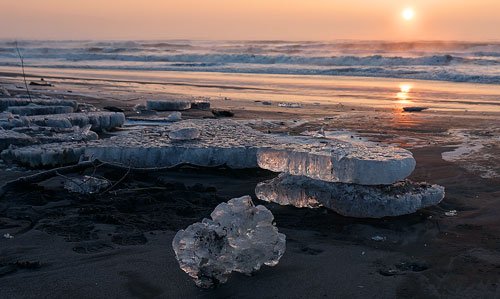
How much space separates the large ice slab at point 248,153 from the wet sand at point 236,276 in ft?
0.56

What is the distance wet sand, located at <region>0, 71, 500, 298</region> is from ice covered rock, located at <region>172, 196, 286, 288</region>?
0.24 feet

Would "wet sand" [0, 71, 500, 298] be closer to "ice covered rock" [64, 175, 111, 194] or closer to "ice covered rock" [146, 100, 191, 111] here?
"ice covered rock" [64, 175, 111, 194]

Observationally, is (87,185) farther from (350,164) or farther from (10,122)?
(10,122)

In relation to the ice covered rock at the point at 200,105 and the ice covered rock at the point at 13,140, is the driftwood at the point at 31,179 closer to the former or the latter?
the ice covered rock at the point at 13,140

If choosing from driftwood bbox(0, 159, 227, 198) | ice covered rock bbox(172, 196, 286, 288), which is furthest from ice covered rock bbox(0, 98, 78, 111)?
ice covered rock bbox(172, 196, 286, 288)

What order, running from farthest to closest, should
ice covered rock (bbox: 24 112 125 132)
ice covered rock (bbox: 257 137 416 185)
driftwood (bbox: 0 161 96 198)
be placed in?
ice covered rock (bbox: 24 112 125 132) < driftwood (bbox: 0 161 96 198) < ice covered rock (bbox: 257 137 416 185)

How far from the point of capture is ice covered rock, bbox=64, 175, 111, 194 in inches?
179

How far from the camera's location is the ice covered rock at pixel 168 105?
10.5 m

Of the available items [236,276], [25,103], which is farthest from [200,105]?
[236,276]

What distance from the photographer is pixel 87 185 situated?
4.55 meters

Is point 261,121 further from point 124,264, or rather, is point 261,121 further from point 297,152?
point 124,264

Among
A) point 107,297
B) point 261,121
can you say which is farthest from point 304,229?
point 261,121

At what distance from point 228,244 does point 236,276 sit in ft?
0.60

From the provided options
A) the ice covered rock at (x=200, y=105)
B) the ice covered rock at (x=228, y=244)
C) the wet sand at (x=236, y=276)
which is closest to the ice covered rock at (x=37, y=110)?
the ice covered rock at (x=200, y=105)
